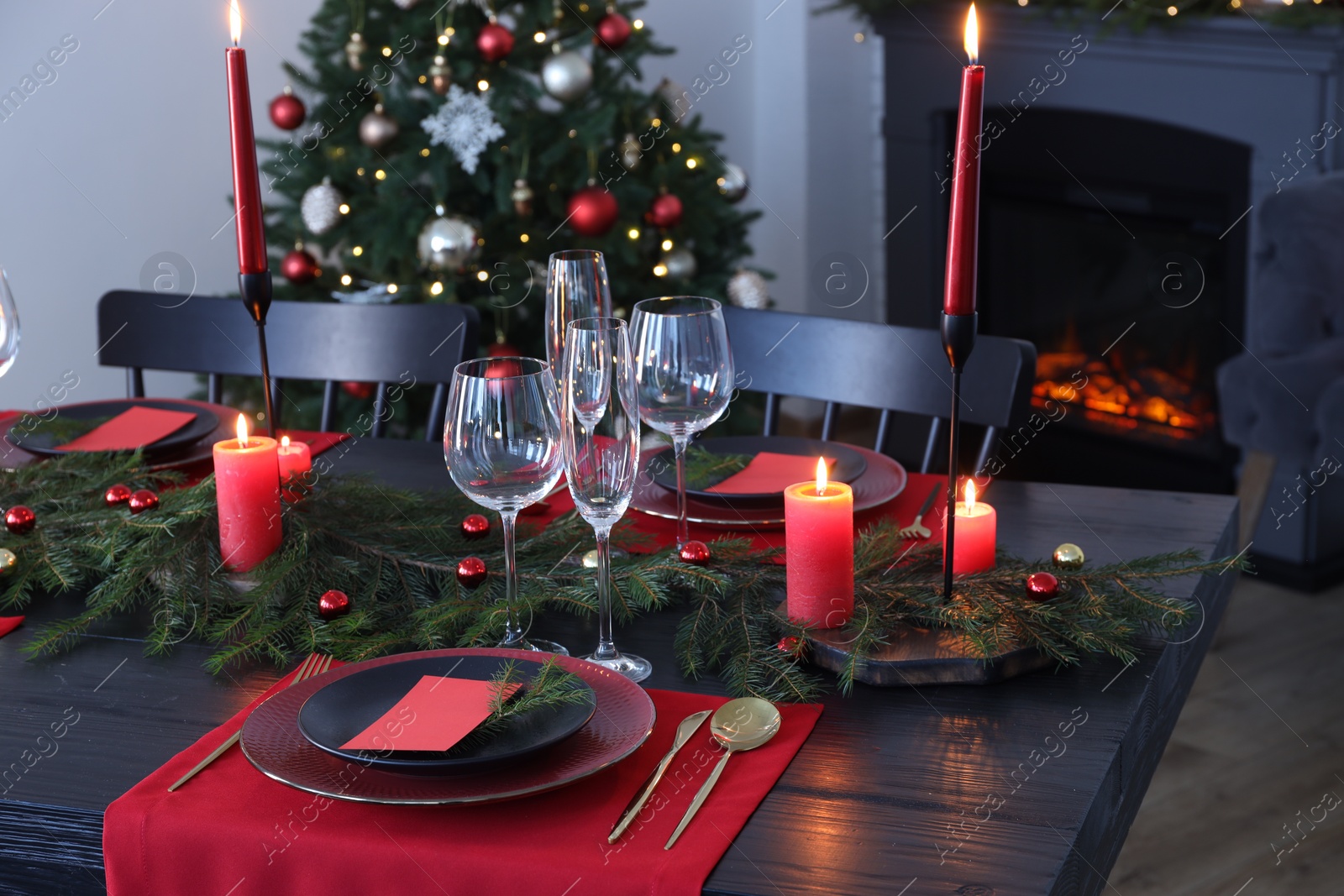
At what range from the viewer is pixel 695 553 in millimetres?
1025

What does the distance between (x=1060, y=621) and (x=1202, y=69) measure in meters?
2.35

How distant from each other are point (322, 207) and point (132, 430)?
127 centimetres

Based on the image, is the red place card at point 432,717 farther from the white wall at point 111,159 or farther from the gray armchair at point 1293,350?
the white wall at point 111,159

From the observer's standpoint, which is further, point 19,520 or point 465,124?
point 465,124

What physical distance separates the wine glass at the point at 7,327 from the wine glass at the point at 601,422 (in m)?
0.57

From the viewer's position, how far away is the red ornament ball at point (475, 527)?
1.10 m

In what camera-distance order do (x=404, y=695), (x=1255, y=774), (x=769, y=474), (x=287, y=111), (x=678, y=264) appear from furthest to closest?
1. (x=678, y=264)
2. (x=287, y=111)
3. (x=1255, y=774)
4. (x=769, y=474)
5. (x=404, y=695)

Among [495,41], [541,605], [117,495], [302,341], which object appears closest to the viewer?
[541,605]

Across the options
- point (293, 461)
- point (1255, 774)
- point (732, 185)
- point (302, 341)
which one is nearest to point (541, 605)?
point (293, 461)

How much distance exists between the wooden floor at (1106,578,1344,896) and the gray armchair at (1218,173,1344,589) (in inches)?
10.0

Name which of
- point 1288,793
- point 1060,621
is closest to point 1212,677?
point 1288,793

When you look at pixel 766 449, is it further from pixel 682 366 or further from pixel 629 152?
pixel 629 152

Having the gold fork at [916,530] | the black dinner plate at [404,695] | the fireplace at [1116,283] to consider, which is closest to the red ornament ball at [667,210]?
the fireplace at [1116,283]

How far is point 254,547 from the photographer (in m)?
1.05
